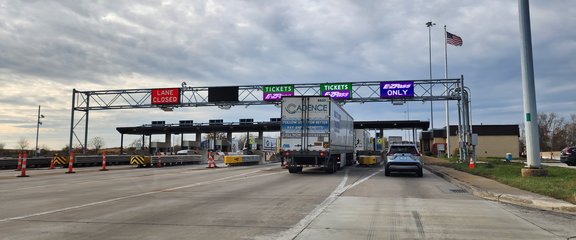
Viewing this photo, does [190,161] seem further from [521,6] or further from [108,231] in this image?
[108,231]

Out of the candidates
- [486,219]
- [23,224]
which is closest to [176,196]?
[23,224]

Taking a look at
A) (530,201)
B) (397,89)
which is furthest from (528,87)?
(397,89)

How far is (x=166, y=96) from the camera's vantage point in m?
42.8

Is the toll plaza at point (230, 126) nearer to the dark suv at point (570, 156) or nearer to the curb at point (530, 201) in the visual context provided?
the dark suv at point (570, 156)

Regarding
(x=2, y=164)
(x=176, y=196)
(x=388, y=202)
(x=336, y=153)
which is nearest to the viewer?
(x=388, y=202)

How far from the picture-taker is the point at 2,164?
29.6 metres

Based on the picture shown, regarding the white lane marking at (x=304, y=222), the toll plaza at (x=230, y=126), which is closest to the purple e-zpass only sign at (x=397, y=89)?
the white lane marking at (x=304, y=222)

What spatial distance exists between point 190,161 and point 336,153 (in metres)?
20.0

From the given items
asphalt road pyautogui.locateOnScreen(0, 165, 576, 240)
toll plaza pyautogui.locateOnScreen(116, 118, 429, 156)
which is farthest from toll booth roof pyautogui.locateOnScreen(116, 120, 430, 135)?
asphalt road pyautogui.locateOnScreen(0, 165, 576, 240)

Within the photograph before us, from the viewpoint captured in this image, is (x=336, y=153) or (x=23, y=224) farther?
(x=336, y=153)

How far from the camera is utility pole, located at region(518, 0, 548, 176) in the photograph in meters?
18.0

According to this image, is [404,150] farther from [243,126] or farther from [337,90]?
[243,126]

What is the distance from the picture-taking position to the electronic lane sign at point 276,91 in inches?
1590

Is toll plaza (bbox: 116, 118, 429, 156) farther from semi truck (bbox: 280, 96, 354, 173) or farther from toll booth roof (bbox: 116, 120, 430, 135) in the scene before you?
semi truck (bbox: 280, 96, 354, 173)
